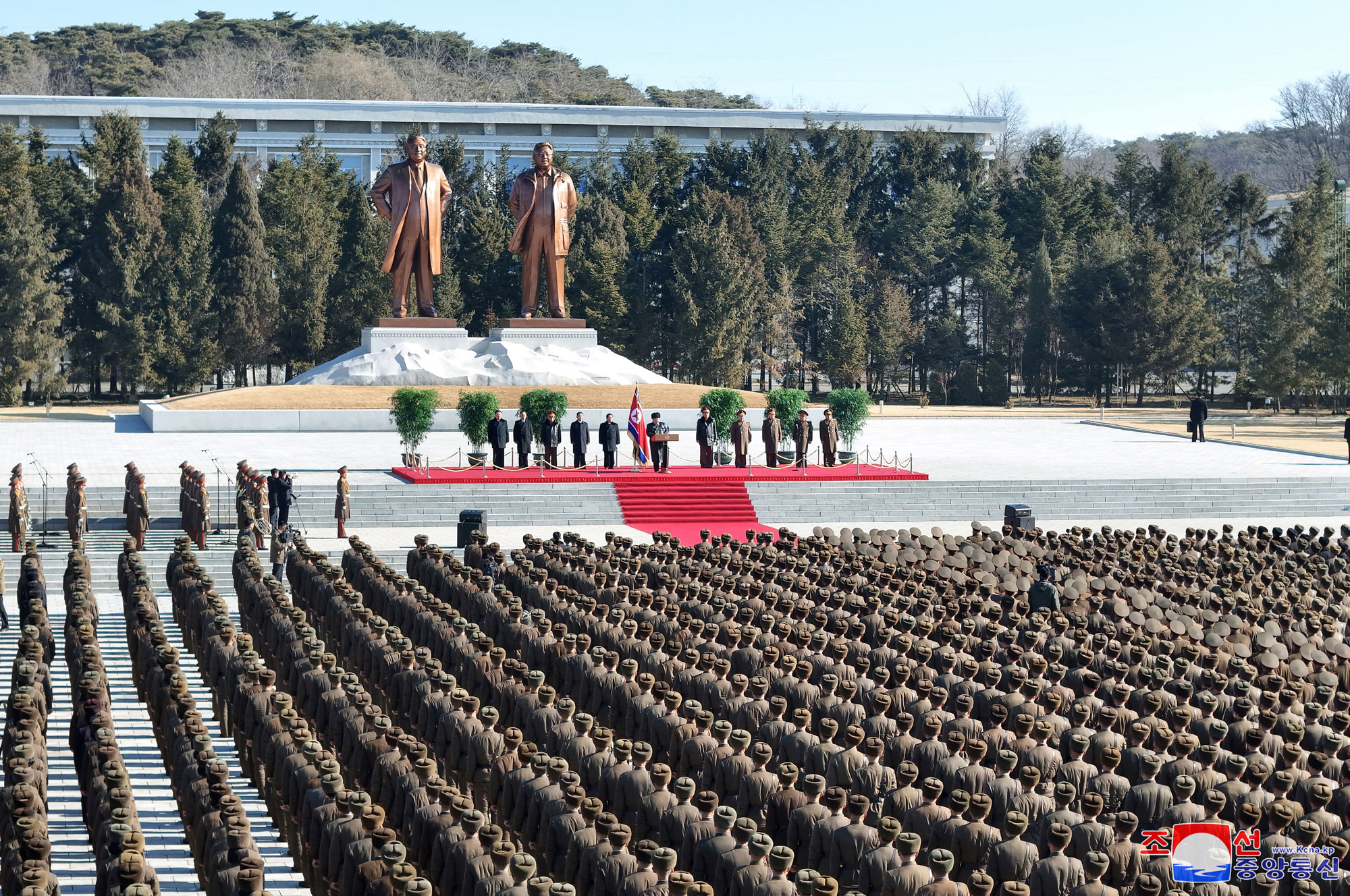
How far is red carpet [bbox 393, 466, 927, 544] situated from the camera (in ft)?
71.8

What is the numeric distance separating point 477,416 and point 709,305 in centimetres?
2509

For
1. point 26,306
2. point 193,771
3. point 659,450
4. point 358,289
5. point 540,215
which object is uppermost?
point 540,215

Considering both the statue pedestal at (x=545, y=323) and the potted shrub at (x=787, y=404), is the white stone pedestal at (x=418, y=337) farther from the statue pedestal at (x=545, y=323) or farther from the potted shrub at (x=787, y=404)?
the potted shrub at (x=787, y=404)

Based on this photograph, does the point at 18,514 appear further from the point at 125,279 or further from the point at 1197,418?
the point at 125,279

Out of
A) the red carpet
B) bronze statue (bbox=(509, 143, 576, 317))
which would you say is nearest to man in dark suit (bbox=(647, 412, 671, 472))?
the red carpet

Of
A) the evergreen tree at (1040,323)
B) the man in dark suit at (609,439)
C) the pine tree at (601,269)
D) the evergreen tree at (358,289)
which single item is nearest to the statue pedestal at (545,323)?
the pine tree at (601,269)

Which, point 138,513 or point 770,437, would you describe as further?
point 770,437

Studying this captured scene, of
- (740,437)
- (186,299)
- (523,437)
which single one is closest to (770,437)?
(740,437)

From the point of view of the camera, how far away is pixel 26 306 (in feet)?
140

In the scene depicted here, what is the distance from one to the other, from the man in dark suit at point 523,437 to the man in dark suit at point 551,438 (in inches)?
8.7

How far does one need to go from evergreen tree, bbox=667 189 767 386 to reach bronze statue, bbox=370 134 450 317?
12.7 metres

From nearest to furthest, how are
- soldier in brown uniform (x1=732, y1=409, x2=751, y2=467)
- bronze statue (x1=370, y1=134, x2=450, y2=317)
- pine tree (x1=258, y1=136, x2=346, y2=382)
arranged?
1. soldier in brown uniform (x1=732, y1=409, x2=751, y2=467)
2. bronze statue (x1=370, y1=134, x2=450, y2=317)
3. pine tree (x1=258, y1=136, x2=346, y2=382)

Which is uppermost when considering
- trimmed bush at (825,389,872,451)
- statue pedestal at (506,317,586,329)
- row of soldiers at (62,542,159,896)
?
statue pedestal at (506,317,586,329)

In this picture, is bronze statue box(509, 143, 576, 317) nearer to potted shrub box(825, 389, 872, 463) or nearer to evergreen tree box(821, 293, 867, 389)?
potted shrub box(825, 389, 872, 463)
